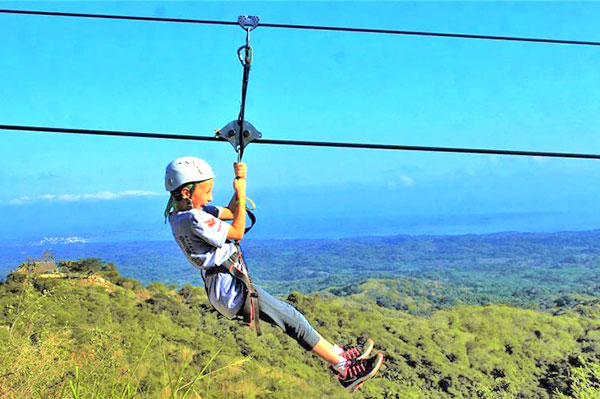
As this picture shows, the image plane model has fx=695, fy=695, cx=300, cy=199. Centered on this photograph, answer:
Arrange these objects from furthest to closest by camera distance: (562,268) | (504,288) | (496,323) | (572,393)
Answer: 1. (562,268)
2. (504,288)
3. (496,323)
4. (572,393)

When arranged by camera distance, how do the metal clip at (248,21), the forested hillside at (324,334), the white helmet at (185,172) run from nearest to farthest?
the white helmet at (185,172), the metal clip at (248,21), the forested hillside at (324,334)

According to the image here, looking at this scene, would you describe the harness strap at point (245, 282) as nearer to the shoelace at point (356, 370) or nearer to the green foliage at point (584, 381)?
the shoelace at point (356, 370)

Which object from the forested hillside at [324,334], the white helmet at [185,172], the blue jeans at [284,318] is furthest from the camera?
the forested hillside at [324,334]

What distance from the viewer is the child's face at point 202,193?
3.46 m

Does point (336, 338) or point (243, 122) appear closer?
point (243, 122)

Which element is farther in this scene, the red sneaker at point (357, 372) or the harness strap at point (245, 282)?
the red sneaker at point (357, 372)

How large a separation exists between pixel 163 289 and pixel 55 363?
3668 mm

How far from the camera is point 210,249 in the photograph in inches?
139

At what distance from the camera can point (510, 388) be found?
30.2 ft

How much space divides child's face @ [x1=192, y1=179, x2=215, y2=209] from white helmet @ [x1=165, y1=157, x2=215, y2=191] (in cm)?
3

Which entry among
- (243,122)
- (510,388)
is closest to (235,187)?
(243,122)

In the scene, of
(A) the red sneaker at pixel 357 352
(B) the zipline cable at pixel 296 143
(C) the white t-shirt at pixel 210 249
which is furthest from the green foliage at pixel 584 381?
(C) the white t-shirt at pixel 210 249

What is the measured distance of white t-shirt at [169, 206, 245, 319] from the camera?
11.3ft

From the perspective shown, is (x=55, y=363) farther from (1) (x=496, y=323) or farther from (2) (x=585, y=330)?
(2) (x=585, y=330)
